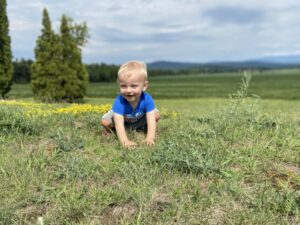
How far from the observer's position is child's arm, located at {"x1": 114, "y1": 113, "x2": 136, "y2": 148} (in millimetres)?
4535

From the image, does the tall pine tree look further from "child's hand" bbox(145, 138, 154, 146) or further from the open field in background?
"child's hand" bbox(145, 138, 154, 146)

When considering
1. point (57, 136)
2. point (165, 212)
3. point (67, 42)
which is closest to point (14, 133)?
point (57, 136)

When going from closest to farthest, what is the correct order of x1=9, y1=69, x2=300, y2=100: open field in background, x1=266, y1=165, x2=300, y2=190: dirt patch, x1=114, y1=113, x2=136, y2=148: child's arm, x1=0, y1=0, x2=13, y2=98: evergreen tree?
1. x1=266, y1=165, x2=300, y2=190: dirt patch
2. x1=114, y1=113, x2=136, y2=148: child's arm
3. x1=0, y1=0, x2=13, y2=98: evergreen tree
4. x1=9, y1=69, x2=300, y2=100: open field in background

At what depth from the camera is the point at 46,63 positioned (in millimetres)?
35219

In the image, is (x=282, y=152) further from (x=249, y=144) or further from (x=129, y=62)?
(x=129, y=62)

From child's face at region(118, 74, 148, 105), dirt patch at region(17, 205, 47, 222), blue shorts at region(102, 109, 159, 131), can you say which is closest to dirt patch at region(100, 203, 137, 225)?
dirt patch at region(17, 205, 47, 222)

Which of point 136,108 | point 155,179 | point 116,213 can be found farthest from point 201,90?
point 116,213

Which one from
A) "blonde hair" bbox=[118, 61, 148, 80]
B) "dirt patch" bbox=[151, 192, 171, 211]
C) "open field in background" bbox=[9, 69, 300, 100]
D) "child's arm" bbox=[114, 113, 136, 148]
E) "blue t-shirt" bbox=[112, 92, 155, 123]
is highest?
"blonde hair" bbox=[118, 61, 148, 80]

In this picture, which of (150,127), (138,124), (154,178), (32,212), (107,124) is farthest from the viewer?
(138,124)

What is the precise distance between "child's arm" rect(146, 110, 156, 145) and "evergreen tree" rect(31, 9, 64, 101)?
29.7 m

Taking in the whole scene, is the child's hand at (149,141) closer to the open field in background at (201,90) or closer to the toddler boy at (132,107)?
the toddler boy at (132,107)

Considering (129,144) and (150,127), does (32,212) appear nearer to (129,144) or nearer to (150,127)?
(129,144)

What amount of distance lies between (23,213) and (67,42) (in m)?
34.3

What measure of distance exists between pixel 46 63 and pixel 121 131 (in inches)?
1254
